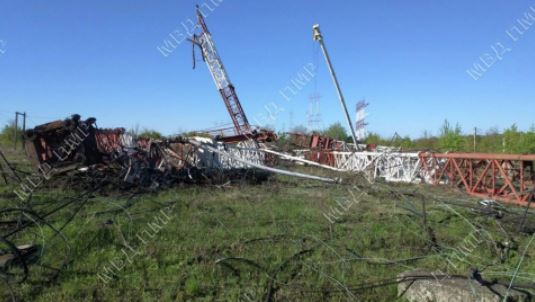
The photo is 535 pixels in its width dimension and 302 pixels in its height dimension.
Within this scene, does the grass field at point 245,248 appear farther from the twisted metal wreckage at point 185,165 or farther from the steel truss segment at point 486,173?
the steel truss segment at point 486,173

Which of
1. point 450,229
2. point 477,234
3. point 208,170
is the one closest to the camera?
point 477,234

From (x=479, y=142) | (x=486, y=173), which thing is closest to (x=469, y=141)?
(x=479, y=142)

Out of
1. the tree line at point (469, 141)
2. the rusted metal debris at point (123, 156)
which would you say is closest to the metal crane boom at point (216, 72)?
the tree line at point (469, 141)

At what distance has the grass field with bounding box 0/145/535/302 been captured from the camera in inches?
132

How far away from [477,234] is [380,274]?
2.19 m

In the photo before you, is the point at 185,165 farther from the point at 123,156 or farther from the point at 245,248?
the point at 245,248

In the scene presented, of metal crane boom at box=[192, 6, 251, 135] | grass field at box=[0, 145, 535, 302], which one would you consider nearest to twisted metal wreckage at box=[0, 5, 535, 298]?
grass field at box=[0, 145, 535, 302]

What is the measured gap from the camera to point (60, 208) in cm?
566

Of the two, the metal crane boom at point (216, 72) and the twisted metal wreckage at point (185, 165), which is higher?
the metal crane boom at point (216, 72)

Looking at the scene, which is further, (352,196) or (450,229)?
(352,196)

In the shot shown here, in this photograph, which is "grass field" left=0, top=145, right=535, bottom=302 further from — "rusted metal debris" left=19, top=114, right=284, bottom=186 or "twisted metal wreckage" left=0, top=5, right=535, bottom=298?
"rusted metal debris" left=19, top=114, right=284, bottom=186

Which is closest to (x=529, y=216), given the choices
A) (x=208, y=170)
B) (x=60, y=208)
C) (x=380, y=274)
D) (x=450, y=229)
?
(x=450, y=229)

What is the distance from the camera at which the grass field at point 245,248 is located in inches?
132

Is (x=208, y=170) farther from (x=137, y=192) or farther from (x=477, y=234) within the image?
(x=477, y=234)
